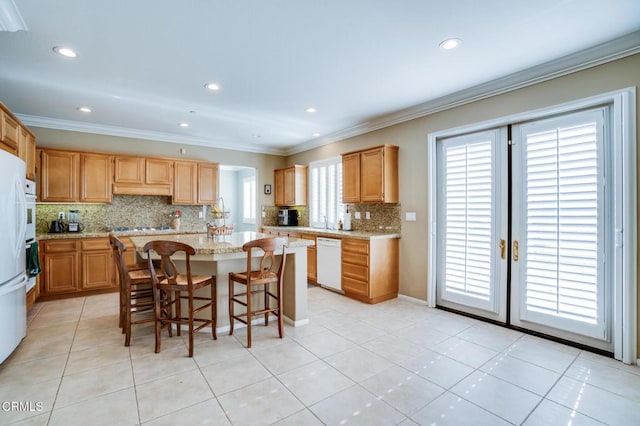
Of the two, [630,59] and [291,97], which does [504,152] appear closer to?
[630,59]

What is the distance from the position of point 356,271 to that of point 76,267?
410cm

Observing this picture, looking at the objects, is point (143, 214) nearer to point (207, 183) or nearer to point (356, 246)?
point (207, 183)

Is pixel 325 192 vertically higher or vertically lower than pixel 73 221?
higher

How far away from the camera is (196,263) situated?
3178 millimetres

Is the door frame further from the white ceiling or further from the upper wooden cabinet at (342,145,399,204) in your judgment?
the upper wooden cabinet at (342,145,399,204)

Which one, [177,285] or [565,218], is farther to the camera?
[565,218]

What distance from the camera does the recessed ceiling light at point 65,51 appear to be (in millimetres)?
2650

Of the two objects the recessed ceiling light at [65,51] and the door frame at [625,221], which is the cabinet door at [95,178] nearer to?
the recessed ceiling light at [65,51]

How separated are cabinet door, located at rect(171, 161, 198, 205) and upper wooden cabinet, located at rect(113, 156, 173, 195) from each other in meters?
0.08

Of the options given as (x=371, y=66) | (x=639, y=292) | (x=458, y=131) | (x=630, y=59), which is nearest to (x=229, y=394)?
(x=371, y=66)

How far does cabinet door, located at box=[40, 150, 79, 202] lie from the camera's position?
445cm

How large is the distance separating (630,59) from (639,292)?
1948 millimetres

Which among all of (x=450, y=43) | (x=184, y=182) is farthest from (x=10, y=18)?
(x=184, y=182)

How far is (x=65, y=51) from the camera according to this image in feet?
8.85
